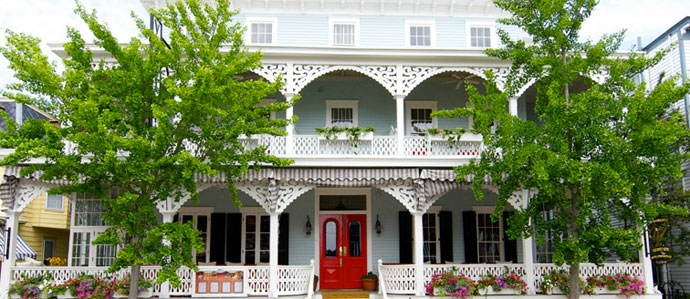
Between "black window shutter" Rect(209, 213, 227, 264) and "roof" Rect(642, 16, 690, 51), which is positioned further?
"roof" Rect(642, 16, 690, 51)

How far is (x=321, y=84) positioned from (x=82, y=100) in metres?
8.02

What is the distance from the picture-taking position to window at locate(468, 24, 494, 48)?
19.5 meters

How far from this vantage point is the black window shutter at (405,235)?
17.2 m

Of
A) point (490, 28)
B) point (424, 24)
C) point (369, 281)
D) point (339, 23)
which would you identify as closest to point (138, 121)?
point (369, 281)

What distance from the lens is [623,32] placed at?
12.6m

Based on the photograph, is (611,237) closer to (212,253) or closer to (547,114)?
(547,114)

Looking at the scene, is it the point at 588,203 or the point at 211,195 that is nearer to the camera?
the point at 588,203

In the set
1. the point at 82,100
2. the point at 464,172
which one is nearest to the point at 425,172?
the point at 464,172

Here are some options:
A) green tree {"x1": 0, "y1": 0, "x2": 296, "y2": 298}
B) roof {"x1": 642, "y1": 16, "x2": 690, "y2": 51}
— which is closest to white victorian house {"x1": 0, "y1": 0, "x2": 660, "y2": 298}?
green tree {"x1": 0, "y1": 0, "x2": 296, "y2": 298}

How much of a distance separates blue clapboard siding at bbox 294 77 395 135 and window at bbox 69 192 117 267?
657 cm

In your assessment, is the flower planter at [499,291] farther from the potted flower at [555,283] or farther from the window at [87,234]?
the window at [87,234]

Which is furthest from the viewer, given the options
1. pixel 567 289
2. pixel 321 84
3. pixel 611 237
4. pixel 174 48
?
pixel 321 84

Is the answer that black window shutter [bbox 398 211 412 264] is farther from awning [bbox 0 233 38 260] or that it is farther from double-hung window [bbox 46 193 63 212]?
double-hung window [bbox 46 193 63 212]

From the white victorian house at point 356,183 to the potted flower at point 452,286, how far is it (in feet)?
0.97
